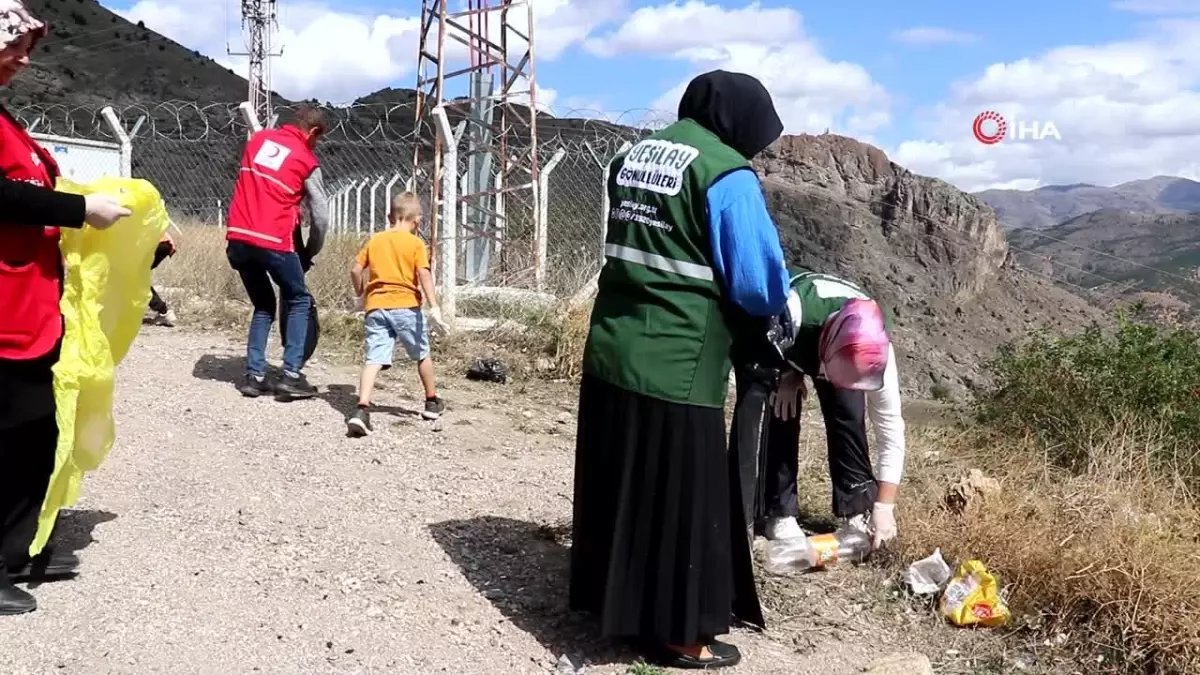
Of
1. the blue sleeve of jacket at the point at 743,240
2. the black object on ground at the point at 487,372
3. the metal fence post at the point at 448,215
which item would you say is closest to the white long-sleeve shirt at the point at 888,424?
the blue sleeve of jacket at the point at 743,240

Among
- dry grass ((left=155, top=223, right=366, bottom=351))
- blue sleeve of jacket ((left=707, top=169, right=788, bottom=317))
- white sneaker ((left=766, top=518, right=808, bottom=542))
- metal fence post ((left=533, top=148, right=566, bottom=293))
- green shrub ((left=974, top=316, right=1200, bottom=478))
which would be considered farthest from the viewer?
metal fence post ((left=533, top=148, right=566, bottom=293))

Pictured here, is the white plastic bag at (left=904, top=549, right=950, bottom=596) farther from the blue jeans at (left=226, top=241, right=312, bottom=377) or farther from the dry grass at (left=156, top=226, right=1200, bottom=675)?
the blue jeans at (left=226, top=241, right=312, bottom=377)

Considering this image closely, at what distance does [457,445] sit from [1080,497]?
313cm

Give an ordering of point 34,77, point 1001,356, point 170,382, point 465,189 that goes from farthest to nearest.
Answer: point 34,77 → point 465,189 → point 170,382 → point 1001,356

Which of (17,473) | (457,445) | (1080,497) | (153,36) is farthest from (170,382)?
(153,36)

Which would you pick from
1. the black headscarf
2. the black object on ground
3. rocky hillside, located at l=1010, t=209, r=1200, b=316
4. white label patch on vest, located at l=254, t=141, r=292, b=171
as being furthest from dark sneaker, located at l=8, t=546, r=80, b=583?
rocky hillside, located at l=1010, t=209, r=1200, b=316

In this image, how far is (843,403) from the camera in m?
4.46

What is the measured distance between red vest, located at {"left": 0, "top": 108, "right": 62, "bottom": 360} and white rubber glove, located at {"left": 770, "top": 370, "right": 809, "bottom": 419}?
2.46 metres

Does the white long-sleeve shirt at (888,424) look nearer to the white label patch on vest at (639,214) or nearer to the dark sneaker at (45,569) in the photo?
the white label patch on vest at (639,214)

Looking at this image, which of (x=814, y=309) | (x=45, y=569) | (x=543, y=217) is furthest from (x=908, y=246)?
(x=45, y=569)

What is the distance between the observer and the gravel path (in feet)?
11.8

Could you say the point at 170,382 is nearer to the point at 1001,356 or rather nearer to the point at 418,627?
the point at 418,627

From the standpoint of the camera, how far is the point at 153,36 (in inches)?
2928

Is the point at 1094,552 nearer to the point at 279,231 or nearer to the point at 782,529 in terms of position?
the point at 782,529
